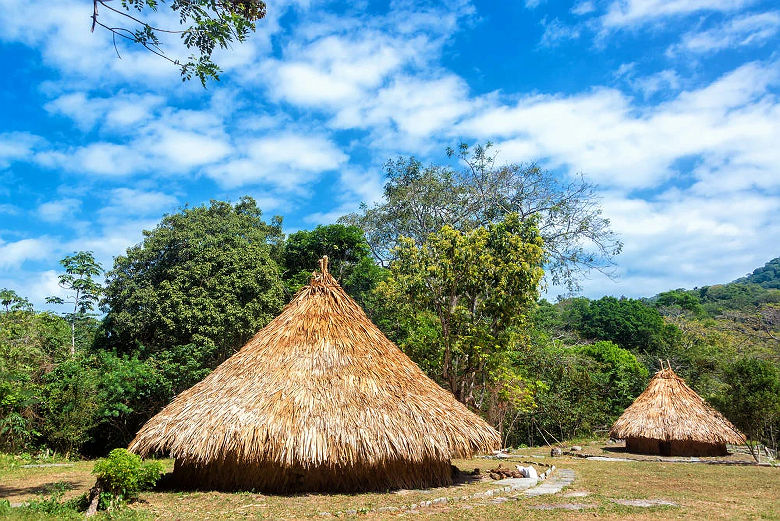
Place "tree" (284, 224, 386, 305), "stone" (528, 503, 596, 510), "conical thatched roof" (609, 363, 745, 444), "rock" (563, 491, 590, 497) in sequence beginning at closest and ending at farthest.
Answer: "stone" (528, 503, 596, 510)
"rock" (563, 491, 590, 497)
"conical thatched roof" (609, 363, 745, 444)
"tree" (284, 224, 386, 305)

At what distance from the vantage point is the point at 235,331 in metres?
17.6

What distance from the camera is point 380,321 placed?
21.0 m

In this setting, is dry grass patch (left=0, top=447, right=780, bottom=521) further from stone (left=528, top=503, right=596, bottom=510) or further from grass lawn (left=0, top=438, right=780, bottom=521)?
stone (left=528, top=503, right=596, bottom=510)

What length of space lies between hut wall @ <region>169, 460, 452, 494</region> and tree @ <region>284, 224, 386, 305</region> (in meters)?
13.2

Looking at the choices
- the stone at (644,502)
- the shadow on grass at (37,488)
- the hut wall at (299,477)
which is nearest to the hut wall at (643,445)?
the stone at (644,502)

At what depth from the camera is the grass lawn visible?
24.4 feet

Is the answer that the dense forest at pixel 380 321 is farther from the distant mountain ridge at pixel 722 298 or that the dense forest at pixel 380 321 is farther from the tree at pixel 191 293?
the distant mountain ridge at pixel 722 298

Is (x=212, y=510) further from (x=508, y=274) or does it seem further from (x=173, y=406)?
(x=508, y=274)

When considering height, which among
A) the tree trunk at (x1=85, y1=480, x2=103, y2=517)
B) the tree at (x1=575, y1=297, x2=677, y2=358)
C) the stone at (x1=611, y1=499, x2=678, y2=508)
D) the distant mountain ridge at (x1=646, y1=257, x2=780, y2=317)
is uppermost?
the distant mountain ridge at (x1=646, y1=257, x2=780, y2=317)

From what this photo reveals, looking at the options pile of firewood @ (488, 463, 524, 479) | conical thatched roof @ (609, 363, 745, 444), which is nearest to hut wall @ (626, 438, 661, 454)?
conical thatched roof @ (609, 363, 745, 444)

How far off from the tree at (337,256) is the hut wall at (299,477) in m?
13.2

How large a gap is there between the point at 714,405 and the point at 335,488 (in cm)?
1210

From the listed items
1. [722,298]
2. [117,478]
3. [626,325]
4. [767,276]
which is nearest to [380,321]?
[117,478]

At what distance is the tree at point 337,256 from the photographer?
22.7m
